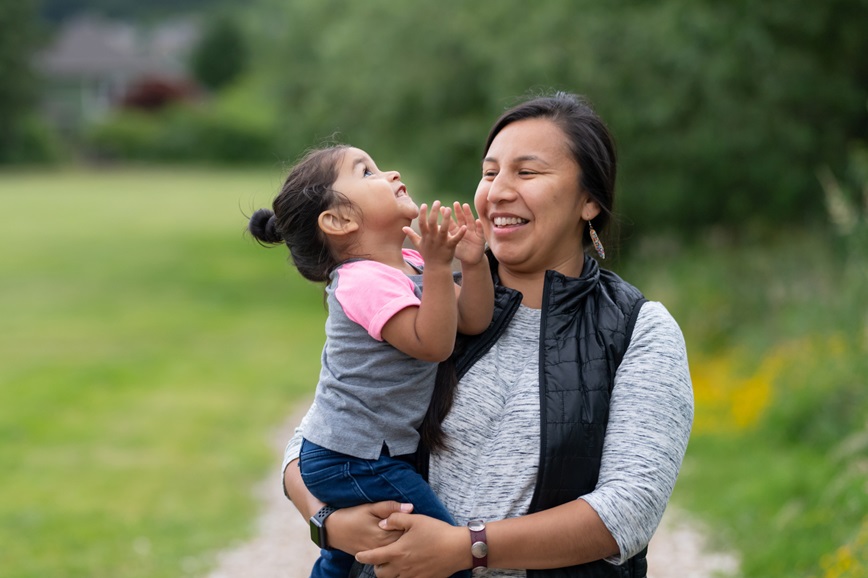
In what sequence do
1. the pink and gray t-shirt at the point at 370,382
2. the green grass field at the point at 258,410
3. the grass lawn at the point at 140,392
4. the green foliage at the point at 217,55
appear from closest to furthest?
the pink and gray t-shirt at the point at 370,382 < the green grass field at the point at 258,410 < the grass lawn at the point at 140,392 < the green foliage at the point at 217,55

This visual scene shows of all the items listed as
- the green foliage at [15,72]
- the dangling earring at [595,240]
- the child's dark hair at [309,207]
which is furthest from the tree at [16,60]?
the dangling earring at [595,240]

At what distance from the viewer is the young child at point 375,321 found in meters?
2.26

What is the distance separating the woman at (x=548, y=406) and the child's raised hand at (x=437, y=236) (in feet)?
0.63

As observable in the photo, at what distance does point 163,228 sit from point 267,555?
2470 cm

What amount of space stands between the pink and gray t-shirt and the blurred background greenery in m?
0.66

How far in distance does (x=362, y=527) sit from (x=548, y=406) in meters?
0.45

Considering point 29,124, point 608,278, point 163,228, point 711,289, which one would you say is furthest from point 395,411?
point 29,124

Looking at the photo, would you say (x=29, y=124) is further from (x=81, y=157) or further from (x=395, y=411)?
(x=395, y=411)

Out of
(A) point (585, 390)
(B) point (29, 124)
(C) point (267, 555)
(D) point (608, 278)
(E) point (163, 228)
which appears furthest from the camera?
(B) point (29, 124)

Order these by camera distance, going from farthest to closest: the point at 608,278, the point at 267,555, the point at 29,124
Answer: the point at 29,124
the point at 267,555
the point at 608,278

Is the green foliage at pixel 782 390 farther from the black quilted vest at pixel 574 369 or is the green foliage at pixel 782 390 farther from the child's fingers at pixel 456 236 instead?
the child's fingers at pixel 456 236

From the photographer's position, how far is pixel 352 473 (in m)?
2.32

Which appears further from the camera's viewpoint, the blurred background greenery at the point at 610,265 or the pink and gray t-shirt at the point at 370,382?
the blurred background greenery at the point at 610,265

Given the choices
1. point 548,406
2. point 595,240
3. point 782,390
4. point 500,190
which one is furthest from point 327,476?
point 782,390
